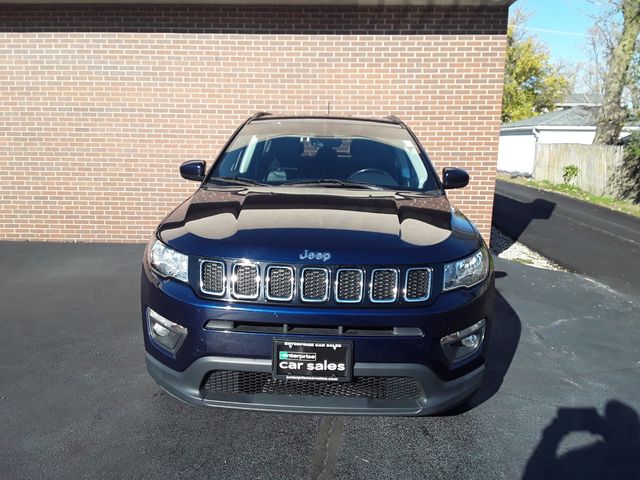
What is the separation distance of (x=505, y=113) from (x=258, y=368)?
47.4 metres

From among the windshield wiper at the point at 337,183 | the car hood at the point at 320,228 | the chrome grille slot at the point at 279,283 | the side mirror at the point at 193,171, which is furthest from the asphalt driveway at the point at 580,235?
the chrome grille slot at the point at 279,283

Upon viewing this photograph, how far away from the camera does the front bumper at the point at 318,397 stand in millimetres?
2424

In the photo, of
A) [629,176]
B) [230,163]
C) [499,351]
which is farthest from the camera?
[629,176]

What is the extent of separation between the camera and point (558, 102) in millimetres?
47125

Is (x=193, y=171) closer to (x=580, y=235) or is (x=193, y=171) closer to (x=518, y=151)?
(x=580, y=235)

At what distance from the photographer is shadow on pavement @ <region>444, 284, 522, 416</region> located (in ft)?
Result: 11.1

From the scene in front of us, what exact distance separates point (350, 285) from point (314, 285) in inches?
6.9

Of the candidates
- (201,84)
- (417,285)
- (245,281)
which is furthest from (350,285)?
(201,84)

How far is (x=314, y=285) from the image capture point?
8.07 feet

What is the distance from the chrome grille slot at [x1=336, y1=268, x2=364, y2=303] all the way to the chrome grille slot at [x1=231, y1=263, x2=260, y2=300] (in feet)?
1.30

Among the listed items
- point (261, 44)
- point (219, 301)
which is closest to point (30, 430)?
point (219, 301)

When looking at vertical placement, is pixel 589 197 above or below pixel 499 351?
below

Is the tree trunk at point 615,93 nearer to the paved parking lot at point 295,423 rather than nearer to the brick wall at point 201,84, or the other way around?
the brick wall at point 201,84

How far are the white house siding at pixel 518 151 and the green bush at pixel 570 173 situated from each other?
32.6 feet
